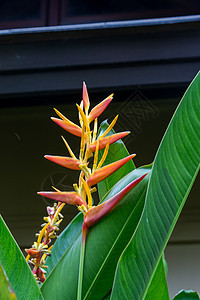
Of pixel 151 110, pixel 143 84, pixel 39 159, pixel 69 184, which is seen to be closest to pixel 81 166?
pixel 143 84

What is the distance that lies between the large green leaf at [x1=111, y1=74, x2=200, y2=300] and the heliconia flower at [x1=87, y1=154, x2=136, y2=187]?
4cm

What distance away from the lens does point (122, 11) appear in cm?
243

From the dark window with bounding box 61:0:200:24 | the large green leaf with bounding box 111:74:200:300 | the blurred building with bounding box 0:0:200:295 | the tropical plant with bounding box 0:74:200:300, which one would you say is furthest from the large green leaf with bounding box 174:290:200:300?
the dark window with bounding box 61:0:200:24

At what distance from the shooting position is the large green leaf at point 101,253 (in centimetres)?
50

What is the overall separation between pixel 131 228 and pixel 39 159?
87.0 inches

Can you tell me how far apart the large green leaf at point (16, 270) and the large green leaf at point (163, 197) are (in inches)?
3.4

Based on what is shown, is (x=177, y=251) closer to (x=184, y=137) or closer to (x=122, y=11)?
(x=122, y=11)

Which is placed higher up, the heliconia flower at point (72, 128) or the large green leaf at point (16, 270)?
the heliconia flower at point (72, 128)

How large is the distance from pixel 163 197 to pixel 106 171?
2.9 inches

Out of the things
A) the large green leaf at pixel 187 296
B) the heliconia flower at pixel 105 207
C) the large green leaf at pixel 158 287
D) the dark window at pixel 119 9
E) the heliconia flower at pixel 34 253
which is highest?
the dark window at pixel 119 9

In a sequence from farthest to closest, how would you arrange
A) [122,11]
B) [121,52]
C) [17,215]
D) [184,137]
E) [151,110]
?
[17,215], [122,11], [151,110], [121,52], [184,137]

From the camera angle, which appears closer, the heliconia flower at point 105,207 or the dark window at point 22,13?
the heliconia flower at point 105,207

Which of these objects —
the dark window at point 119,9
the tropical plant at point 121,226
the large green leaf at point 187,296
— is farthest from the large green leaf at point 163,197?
the dark window at point 119,9

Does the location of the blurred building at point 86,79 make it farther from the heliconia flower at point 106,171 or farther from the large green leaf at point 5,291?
the large green leaf at point 5,291
